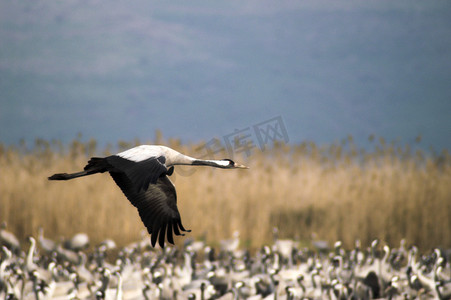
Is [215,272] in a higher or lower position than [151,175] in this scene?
lower

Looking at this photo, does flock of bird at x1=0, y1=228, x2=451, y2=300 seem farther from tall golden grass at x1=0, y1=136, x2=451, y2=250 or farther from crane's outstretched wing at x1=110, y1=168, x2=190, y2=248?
crane's outstretched wing at x1=110, y1=168, x2=190, y2=248

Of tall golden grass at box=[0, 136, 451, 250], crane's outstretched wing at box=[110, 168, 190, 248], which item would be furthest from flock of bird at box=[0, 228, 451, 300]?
crane's outstretched wing at box=[110, 168, 190, 248]

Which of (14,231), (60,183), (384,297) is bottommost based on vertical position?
(384,297)

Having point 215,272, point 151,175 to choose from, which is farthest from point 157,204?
point 215,272

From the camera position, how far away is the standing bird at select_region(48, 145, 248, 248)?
2980mm

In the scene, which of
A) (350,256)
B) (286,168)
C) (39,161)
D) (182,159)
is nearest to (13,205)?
(39,161)

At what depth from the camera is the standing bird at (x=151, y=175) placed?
2980mm

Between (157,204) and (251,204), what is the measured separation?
4.71m

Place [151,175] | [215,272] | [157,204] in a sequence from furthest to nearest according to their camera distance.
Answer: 1. [215,272]
2. [157,204]
3. [151,175]

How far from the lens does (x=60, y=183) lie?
28.6ft

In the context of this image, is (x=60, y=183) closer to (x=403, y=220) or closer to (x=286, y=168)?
(x=286, y=168)

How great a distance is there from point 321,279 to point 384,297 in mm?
658

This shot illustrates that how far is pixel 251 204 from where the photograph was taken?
8.42 metres

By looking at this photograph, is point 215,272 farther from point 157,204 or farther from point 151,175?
point 151,175
